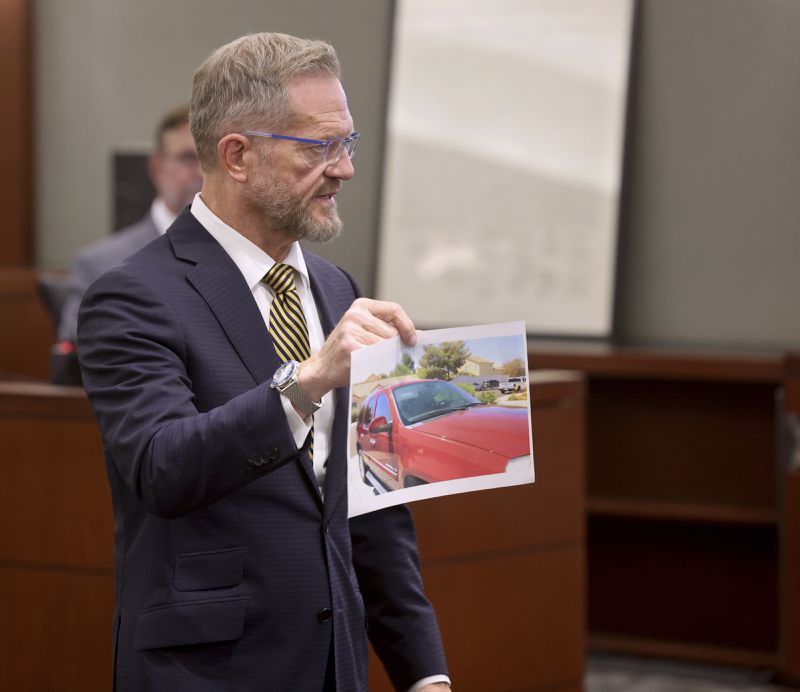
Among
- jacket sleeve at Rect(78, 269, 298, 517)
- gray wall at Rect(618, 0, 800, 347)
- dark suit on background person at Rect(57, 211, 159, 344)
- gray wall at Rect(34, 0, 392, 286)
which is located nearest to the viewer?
jacket sleeve at Rect(78, 269, 298, 517)

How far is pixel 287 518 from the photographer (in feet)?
5.78

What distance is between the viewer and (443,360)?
1755mm

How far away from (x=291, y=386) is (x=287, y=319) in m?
0.28

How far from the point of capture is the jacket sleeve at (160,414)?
1.59 metres

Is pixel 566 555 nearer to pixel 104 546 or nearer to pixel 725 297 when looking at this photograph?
pixel 104 546

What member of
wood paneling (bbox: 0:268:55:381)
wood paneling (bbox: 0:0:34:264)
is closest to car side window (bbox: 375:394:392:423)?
wood paneling (bbox: 0:268:55:381)

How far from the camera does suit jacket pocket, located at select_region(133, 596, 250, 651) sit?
1.69 meters

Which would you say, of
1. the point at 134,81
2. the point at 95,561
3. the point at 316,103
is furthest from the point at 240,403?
the point at 134,81

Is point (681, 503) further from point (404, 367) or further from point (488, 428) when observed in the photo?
point (404, 367)

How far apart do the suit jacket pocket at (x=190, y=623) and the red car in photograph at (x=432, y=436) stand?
10.8 inches

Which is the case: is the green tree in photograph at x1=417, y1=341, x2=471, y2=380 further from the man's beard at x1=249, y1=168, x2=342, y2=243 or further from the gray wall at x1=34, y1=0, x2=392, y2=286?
the gray wall at x1=34, y1=0, x2=392, y2=286

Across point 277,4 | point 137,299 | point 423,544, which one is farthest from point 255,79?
point 277,4

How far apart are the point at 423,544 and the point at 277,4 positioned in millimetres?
3562

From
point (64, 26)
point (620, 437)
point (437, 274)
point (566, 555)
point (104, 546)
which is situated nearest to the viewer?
point (104, 546)
